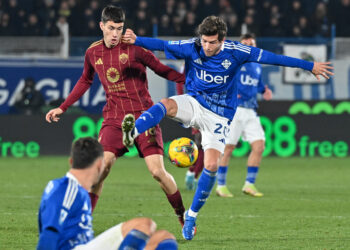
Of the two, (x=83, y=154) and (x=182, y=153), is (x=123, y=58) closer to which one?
(x=182, y=153)

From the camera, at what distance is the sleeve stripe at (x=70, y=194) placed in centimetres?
445

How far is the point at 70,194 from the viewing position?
4477 millimetres

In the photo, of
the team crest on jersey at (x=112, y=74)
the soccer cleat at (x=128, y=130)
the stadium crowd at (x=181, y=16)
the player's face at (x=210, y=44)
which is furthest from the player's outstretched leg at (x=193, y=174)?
the stadium crowd at (x=181, y=16)

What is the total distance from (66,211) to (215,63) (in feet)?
11.4

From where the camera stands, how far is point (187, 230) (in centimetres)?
747

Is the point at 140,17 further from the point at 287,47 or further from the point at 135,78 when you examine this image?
the point at 135,78

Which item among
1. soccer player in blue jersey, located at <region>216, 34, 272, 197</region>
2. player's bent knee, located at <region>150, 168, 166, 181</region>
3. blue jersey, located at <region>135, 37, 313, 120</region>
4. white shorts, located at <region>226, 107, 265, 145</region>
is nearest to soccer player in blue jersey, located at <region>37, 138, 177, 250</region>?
player's bent knee, located at <region>150, 168, 166, 181</region>

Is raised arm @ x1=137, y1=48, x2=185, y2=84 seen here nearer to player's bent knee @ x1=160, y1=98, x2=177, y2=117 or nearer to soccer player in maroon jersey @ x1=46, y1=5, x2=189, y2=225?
soccer player in maroon jersey @ x1=46, y1=5, x2=189, y2=225

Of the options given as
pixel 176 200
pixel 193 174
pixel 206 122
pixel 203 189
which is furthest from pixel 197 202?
pixel 193 174

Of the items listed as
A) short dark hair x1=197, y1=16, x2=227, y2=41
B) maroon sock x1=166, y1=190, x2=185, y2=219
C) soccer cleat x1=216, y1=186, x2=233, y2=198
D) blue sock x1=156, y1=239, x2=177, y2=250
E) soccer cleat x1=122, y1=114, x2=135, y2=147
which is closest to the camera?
blue sock x1=156, y1=239, x2=177, y2=250

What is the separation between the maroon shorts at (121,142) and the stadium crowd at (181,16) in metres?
11.5

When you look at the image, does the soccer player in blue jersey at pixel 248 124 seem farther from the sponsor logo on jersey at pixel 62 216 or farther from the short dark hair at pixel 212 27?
the sponsor logo on jersey at pixel 62 216

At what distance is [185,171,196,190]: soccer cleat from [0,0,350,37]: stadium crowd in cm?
776

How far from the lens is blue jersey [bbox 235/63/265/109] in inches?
456
